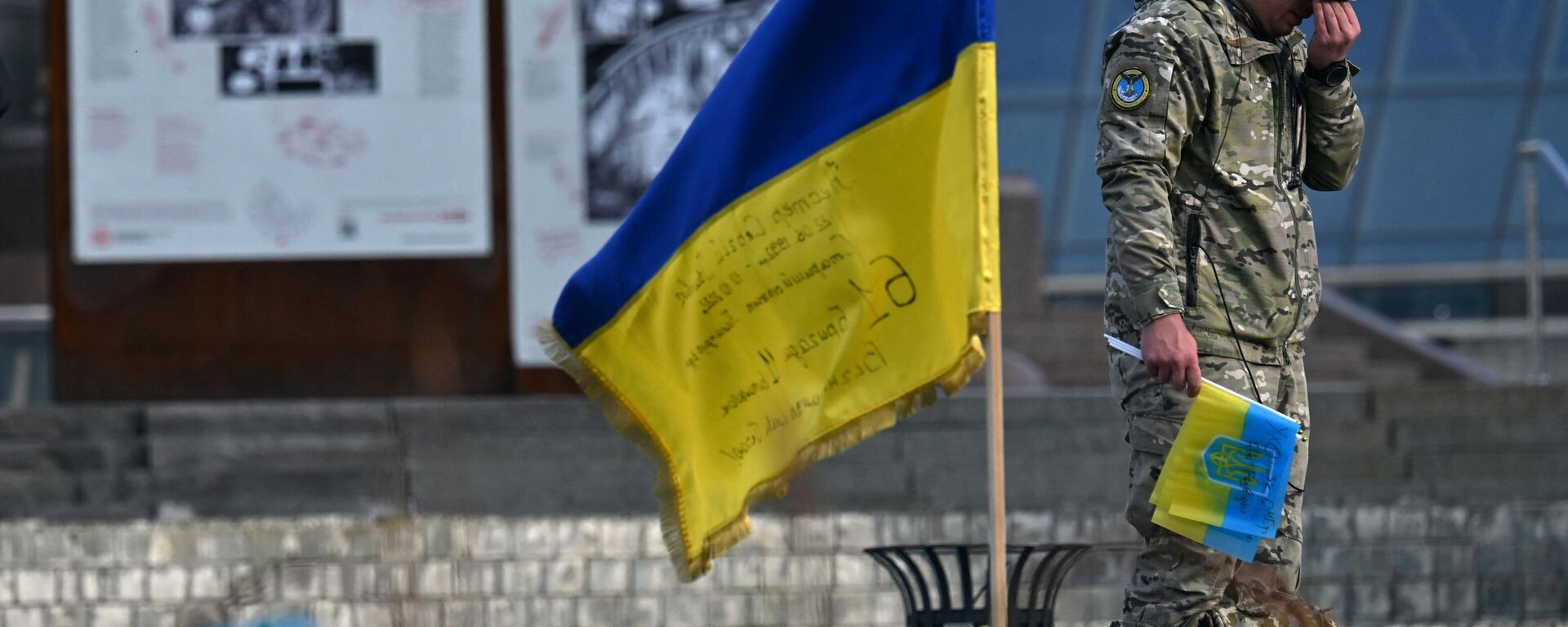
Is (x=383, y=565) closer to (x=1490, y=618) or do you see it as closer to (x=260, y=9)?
(x=1490, y=618)

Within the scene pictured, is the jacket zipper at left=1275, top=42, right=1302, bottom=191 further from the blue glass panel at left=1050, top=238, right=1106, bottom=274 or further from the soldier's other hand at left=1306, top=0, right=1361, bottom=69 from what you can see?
the blue glass panel at left=1050, top=238, right=1106, bottom=274

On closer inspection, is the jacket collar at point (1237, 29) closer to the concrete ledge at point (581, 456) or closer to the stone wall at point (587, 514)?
the stone wall at point (587, 514)

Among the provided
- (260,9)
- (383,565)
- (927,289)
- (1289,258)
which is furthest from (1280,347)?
(260,9)

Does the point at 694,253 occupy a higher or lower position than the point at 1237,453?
higher

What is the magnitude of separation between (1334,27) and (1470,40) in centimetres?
1978

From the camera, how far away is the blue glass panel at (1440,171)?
22625 mm

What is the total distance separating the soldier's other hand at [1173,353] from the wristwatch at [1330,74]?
2.09ft

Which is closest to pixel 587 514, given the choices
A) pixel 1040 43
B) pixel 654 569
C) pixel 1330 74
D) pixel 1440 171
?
pixel 654 569

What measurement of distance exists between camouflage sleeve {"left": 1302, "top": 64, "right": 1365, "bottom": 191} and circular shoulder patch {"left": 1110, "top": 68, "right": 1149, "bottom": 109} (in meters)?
0.40

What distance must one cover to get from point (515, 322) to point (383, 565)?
218 inches

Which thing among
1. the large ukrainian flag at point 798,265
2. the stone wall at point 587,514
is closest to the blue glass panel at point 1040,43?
the stone wall at point 587,514

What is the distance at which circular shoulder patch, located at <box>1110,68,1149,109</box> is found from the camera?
413 centimetres

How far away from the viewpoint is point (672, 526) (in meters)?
5.00

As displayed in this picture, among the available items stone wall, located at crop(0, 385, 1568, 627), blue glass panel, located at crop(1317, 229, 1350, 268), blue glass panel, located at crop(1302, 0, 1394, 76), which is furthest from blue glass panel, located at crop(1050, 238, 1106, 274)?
stone wall, located at crop(0, 385, 1568, 627)
